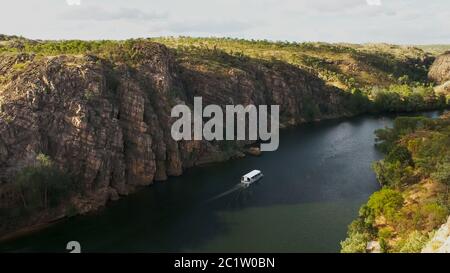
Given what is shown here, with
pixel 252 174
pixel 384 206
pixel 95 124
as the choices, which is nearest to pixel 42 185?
pixel 95 124

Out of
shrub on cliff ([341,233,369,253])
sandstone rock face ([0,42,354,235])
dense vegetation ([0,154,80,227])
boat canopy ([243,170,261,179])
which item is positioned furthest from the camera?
boat canopy ([243,170,261,179])

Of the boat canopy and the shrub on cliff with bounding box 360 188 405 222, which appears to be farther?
the boat canopy

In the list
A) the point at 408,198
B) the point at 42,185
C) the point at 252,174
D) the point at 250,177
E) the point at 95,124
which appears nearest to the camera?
the point at 42,185

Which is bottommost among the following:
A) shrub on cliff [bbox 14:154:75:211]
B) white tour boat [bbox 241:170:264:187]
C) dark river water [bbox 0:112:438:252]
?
dark river water [bbox 0:112:438:252]

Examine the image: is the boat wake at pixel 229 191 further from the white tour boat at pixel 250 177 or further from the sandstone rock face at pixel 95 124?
the sandstone rock face at pixel 95 124

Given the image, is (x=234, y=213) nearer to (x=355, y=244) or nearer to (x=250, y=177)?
(x=250, y=177)

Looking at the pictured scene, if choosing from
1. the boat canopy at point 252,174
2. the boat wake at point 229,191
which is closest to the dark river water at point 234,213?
the boat wake at point 229,191

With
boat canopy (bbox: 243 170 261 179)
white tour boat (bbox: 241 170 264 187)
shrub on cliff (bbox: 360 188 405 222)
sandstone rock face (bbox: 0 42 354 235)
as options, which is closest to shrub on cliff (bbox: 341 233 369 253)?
shrub on cliff (bbox: 360 188 405 222)

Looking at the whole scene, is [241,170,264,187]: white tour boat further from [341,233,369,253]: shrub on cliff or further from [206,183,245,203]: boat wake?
[341,233,369,253]: shrub on cliff
